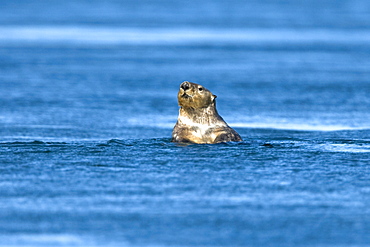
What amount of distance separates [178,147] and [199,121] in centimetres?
70

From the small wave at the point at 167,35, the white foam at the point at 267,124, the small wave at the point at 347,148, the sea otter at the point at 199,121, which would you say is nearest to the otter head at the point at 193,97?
the sea otter at the point at 199,121

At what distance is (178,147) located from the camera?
1008 centimetres

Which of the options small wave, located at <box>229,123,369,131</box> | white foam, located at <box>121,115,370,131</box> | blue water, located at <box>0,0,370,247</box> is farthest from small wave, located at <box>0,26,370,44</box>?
small wave, located at <box>229,123,369,131</box>

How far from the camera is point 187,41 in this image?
32188 mm

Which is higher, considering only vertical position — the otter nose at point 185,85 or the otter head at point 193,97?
the otter nose at point 185,85

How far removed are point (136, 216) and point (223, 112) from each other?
8.78 metres

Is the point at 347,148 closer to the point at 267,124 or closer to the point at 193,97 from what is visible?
the point at 193,97

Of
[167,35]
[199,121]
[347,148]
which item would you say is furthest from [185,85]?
[167,35]

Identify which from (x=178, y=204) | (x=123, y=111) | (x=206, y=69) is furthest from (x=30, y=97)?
(x=178, y=204)

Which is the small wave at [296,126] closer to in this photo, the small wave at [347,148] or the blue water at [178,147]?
the blue water at [178,147]

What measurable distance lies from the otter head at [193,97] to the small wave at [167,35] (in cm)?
2124

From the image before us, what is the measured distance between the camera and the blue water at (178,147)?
6.69 meters

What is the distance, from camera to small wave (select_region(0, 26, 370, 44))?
32.6m

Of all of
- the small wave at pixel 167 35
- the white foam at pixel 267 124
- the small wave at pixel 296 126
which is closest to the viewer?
the small wave at pixel 296 126
